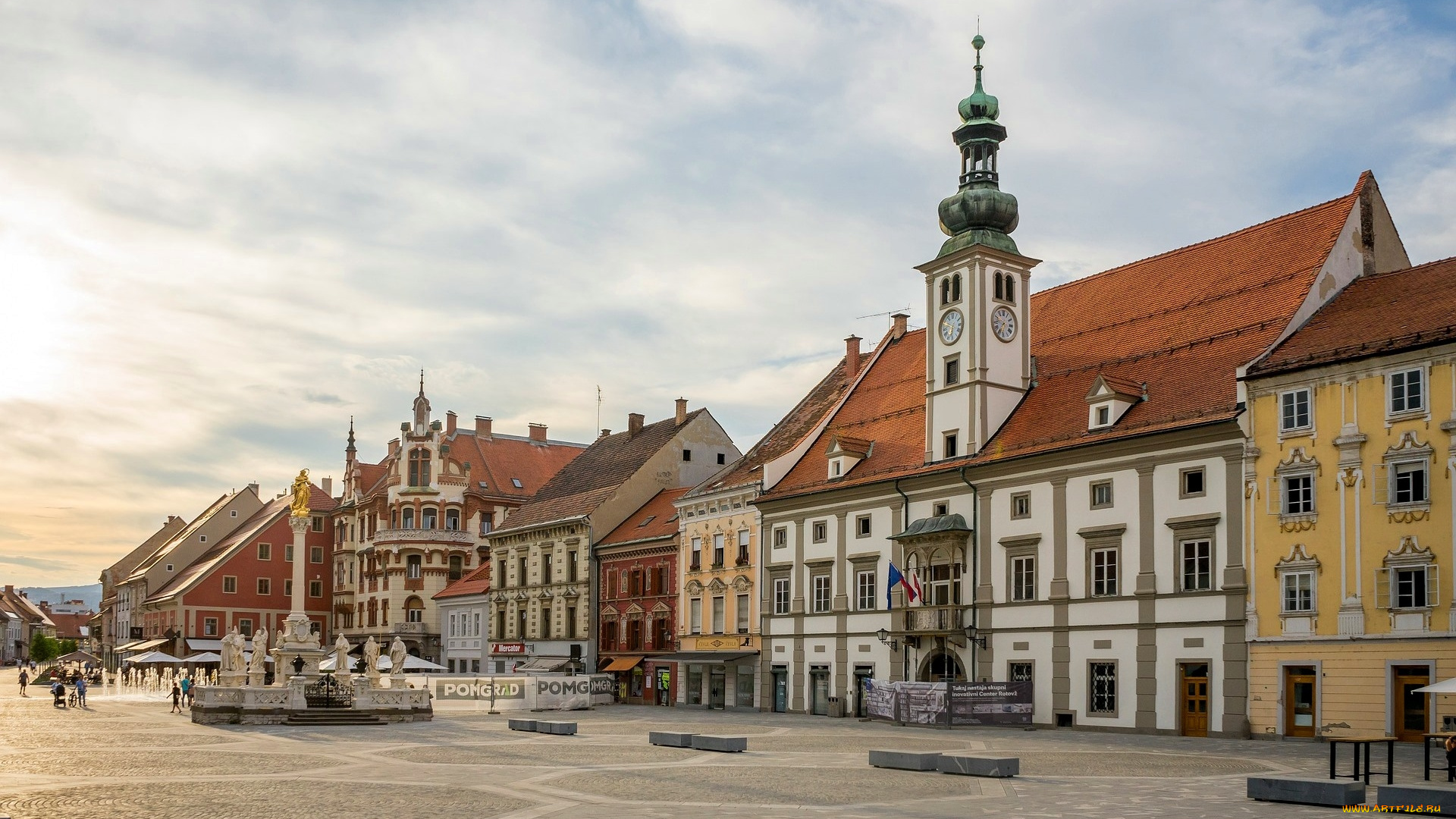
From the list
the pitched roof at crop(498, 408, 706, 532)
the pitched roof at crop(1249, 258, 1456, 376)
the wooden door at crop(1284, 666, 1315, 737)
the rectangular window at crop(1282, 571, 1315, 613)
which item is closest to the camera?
the pitched roof at crop(1249, 258, 1456, 376)

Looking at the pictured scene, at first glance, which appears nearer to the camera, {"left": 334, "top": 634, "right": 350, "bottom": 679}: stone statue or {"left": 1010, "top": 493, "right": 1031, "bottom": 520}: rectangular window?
{"left": 1010, "top": 493, "right": 1031, "bottom": 520}: rectangular window

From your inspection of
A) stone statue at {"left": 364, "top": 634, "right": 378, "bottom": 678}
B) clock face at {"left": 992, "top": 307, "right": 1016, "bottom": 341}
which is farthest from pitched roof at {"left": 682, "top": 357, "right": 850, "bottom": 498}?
stone statue at {"left": 364, "top": 634, "right": 378, "bottom": 678}

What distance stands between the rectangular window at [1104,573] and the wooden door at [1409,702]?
940cm

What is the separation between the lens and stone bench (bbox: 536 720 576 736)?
39594 millimetres

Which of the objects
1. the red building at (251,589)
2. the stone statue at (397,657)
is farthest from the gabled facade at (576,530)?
the red building at (251,589)

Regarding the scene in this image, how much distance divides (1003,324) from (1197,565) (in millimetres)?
13434

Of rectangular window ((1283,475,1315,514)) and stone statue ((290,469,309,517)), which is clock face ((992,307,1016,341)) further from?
stone statue ((290,469,309,517))

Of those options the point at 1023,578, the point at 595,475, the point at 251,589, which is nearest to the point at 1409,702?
the point at 1023,578

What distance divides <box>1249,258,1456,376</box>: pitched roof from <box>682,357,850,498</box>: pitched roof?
79.6 feet

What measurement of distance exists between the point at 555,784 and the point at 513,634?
57034mm

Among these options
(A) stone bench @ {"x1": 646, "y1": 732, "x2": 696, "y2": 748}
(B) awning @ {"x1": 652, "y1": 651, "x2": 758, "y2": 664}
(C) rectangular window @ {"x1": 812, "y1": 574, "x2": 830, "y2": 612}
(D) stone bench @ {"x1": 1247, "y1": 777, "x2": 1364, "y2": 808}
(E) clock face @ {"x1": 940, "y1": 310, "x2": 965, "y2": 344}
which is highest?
(E) clock face @ {"x1": 940, "y1": 310, "x2": 965, "y2": 344}

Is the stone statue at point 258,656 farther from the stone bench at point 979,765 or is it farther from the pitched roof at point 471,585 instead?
the stone bench at point 979,765

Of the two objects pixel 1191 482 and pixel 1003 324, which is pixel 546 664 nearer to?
pixel 1003 324

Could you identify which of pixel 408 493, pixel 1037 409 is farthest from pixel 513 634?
pixel 1037 409
